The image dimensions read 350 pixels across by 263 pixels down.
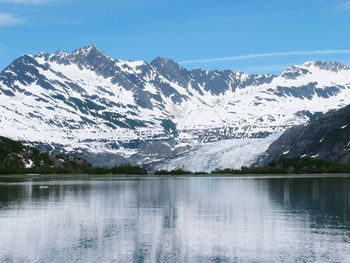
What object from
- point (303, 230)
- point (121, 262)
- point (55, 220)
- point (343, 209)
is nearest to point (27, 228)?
point (55, 220)

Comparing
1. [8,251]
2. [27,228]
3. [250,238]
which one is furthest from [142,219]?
[8,251]

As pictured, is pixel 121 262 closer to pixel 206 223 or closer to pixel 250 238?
pixel 250 238

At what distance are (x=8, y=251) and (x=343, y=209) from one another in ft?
178

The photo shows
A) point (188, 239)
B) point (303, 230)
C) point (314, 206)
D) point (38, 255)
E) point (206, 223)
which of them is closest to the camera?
point (38, 255)

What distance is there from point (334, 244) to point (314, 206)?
42187mm

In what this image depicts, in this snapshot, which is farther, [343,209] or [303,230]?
[343,209]

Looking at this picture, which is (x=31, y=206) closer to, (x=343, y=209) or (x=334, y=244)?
(x=343, y=209)

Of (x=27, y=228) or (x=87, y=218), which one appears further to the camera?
(x=87, y=218)

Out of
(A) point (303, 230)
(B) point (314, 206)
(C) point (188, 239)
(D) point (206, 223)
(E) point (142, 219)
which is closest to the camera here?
(C) point (188, 239)

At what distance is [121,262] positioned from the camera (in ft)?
174

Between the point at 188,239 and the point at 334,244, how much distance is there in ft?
46.8

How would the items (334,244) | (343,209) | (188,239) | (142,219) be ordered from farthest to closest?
(343,209), (142,219), (188,239), (334,244)

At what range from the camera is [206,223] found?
8000 centimetres

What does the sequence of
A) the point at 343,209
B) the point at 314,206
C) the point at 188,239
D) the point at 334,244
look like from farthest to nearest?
1. the point at 314,206
2. the point at 343,209
3. the point at 188,239
4. the point at 334,244
